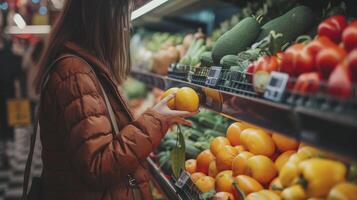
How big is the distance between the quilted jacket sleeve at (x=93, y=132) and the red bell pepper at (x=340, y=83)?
75 cm

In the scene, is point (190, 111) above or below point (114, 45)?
below

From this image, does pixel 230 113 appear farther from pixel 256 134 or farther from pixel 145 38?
pixel 145 38

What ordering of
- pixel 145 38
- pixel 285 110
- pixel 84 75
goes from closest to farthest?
pixel 285 110
pixel 84 75
pixel 145 38

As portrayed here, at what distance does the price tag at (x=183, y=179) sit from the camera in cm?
180

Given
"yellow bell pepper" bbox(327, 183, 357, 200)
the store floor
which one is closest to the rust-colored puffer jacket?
"yellow bell pepper" bbox(327, 183, 357, 200)

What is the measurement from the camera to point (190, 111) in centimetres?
166

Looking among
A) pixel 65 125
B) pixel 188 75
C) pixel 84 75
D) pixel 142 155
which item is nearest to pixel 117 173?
pixel 142 155

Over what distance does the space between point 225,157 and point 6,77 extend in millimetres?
5368

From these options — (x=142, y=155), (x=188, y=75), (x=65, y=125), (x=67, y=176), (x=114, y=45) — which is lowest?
(x=67, y=176)

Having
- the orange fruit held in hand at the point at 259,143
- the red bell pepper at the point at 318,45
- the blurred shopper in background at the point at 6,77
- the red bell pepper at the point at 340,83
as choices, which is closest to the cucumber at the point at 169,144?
the orange fruit held in hand at the point at 259,143

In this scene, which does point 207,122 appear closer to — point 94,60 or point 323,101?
point 94,60

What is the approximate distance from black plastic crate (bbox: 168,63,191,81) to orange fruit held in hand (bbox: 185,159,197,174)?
408 mm

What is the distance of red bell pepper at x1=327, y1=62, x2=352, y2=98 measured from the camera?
0.88 metres

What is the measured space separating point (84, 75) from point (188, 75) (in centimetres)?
64
